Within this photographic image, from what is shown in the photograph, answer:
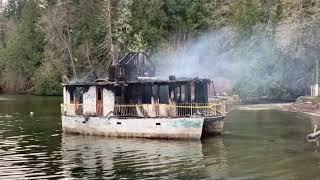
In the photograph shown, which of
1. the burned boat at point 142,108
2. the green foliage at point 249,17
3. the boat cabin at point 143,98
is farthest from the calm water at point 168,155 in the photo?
the green foliage at point 249,17

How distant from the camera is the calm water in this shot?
2759 centimetres

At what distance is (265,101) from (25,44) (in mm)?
62445

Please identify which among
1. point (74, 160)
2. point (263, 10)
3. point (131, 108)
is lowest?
point (74, 160)

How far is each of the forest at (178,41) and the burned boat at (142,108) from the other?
27373 millimetres

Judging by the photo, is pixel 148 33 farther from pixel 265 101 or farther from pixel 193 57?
pixel 265 101

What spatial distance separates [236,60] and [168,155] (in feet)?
169

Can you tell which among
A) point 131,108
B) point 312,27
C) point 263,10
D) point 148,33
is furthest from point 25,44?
point 131,108

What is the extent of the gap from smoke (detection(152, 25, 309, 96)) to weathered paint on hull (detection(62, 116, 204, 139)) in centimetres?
2741

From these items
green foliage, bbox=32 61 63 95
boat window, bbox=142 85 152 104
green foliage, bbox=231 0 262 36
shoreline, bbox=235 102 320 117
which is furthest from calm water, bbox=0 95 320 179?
green foliage, bbox=32 61 63 95

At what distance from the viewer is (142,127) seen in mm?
39781

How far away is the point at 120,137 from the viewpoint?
40.8 metres

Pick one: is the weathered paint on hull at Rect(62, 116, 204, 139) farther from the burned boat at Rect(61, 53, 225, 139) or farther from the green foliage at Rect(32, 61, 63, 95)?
the green foliage at Rect(32, 61, 63, 95)

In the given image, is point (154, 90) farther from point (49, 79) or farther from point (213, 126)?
point (49, 79)

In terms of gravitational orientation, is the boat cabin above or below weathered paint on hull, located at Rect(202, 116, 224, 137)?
above
